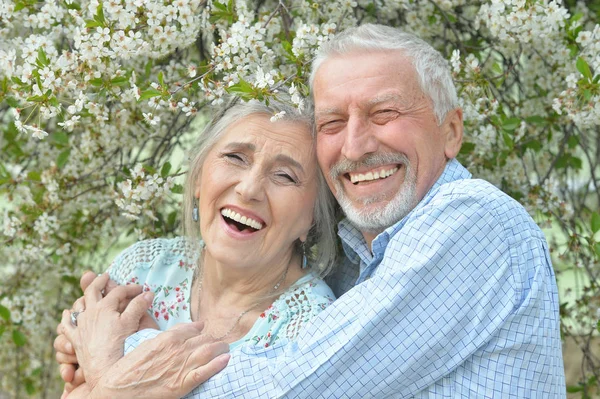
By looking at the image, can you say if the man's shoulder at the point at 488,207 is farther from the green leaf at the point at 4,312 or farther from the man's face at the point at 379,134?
the green leaf at the point at 4,312

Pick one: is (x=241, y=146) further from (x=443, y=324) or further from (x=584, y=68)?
(x=584, y=68)

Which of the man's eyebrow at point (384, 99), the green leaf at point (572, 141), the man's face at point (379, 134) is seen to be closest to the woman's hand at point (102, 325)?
the man's face at point (379, 134)

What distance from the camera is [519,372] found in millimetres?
2330

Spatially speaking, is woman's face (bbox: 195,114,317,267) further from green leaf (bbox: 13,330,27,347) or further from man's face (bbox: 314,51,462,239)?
green leaf (bbox: 13,330,27,347)

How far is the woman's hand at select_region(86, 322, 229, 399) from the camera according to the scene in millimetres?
2471

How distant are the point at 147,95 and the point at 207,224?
495 mm

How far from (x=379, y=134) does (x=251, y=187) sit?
464mm

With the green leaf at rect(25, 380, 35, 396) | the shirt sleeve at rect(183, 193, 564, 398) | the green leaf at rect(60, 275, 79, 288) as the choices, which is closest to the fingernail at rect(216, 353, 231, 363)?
the shirt sleeve at rect(183, 193, 564, 398)

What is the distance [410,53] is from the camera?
105 inches

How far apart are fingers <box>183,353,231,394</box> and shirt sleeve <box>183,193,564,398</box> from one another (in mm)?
142

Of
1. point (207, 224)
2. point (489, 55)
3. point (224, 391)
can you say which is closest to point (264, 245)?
point (207, 224)

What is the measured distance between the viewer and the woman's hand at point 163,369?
247cm

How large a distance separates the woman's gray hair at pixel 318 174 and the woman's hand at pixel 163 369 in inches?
23.4

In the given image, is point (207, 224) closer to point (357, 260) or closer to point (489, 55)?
point (357, 260)
